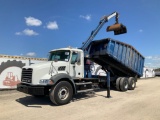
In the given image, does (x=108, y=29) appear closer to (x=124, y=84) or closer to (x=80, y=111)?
(x=124, y=84)

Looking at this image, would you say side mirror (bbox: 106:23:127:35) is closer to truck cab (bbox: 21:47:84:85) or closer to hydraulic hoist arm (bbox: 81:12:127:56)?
hydraulic hoist arm (bbox: 81:12:127:56)

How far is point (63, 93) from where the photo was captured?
30.2ft

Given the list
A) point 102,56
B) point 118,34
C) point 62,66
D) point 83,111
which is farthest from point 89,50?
point 83,111

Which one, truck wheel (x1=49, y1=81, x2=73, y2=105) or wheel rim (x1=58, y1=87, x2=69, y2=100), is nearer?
truck wheel (x1=49, y1=81, x2=73, y2=105)

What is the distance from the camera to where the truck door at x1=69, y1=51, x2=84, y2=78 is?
10.2 m

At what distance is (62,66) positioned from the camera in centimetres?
973

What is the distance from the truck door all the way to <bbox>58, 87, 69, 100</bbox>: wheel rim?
3.69ft

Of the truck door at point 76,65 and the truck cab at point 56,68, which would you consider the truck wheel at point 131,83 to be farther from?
the truck door at point 76,65

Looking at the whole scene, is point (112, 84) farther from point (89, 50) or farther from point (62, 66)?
point (62, 66)

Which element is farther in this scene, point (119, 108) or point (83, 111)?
point (119, 108)

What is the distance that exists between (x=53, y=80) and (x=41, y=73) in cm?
73

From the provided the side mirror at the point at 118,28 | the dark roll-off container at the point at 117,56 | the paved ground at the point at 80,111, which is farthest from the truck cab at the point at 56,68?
the side mirror at the point at 118,28

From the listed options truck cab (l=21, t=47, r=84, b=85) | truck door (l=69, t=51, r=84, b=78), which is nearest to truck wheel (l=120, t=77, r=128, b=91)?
truck cab (l=21, t=47, r=84, b=85)

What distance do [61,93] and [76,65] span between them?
193cm
